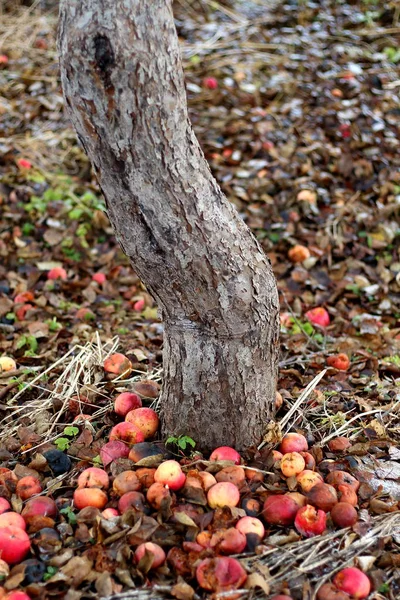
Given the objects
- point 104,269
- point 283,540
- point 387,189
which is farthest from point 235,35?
point 283,540

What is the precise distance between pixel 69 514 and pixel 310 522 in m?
0.79

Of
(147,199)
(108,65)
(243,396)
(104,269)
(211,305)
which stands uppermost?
(108,65)

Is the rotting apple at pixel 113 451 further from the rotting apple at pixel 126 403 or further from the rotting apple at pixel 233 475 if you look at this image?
the rotting apple at pixel 233 475

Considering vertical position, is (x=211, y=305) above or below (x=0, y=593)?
above

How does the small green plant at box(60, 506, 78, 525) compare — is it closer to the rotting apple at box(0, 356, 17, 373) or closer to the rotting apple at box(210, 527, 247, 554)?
the rotting apple at box(210, 527, 247, 554)

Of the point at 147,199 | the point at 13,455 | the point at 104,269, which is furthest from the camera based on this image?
the point at 104,269

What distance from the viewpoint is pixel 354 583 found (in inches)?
79.1

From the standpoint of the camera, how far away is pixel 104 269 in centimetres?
455

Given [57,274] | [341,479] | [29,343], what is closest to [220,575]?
[341,479]

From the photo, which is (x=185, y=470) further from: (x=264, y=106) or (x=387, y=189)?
(x=264, y=106)

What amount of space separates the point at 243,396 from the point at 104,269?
2.33 m

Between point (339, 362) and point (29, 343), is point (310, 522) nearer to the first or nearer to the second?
point (339, 362)

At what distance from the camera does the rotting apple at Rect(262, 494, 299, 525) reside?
2.20 m

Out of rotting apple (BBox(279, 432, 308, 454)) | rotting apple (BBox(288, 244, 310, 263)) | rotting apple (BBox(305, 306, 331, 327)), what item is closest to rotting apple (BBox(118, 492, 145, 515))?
rotting apple (BBox(279, 432, 308, 454))
